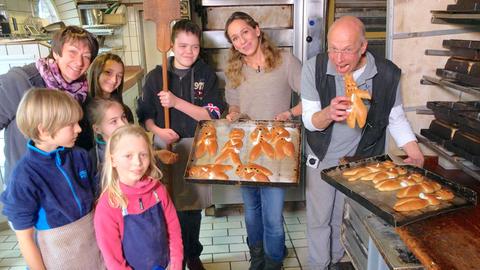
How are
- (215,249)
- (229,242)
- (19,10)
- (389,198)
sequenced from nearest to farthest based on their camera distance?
1. (389,198)
2. (215,249)
3. (229,242)
4. (19,10)

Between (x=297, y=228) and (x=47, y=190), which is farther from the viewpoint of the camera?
(x=297, y=228)

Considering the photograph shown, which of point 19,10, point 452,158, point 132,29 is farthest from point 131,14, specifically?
point 452,158

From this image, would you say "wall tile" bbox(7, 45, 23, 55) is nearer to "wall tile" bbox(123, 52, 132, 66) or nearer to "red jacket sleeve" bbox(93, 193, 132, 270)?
"red jacket sleeve" bbox(93, 193, 132, 270)

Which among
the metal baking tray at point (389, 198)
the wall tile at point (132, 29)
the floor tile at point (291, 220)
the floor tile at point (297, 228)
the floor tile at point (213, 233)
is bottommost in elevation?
the floor tile at point (291, 220)

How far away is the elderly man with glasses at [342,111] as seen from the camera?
1.64 metres

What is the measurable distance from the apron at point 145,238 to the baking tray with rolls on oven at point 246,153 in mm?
280

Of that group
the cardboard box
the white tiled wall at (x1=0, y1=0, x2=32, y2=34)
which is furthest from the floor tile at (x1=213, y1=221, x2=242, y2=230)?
the cardboard box

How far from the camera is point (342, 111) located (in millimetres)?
1575

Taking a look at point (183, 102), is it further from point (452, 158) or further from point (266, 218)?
point (452, 158)

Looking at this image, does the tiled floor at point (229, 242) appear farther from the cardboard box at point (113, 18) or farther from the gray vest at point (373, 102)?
the cardboard box at point (113, 18)

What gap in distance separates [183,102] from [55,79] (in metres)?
0.64

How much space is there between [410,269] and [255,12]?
2.30m

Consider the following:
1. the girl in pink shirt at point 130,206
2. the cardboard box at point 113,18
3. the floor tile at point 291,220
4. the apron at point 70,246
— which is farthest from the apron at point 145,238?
the cardboard box at point 113,18

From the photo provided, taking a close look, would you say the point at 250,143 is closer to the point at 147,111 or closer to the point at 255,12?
the point at 147,111
